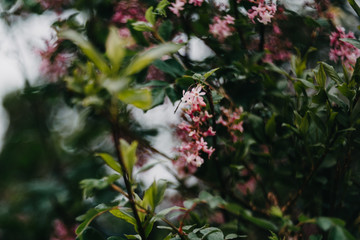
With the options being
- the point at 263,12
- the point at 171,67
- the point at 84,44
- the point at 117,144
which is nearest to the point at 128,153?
the point at 117,144

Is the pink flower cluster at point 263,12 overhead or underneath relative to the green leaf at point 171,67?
overhead

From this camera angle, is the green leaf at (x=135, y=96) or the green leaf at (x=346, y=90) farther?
the green leaf at (x=346, y=90)

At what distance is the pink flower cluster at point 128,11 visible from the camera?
1056 mm

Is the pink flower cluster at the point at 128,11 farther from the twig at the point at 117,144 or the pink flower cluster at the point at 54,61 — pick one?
the twig at the point at 117,144

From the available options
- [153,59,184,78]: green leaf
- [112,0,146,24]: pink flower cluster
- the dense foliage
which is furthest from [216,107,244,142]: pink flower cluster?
[112,0,146,24]: pink flower cluster

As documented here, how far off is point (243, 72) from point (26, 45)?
0.90 metres

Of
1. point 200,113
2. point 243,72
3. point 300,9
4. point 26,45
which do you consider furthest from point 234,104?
point 26,45

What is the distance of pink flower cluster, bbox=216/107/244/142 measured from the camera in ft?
2.54

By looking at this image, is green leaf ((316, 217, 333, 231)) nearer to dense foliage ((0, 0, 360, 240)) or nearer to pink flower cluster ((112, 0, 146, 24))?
dense foliage ((0, 0, 360, 240))

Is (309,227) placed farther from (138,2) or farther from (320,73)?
(138,2)

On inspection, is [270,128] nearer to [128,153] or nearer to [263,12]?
[263,12]

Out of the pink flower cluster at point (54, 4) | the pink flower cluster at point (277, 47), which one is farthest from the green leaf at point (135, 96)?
the pink flower cluster at point (54, 4)

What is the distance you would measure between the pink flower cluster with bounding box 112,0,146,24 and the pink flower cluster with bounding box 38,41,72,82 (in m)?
0.22

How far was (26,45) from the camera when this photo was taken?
1223 mm
